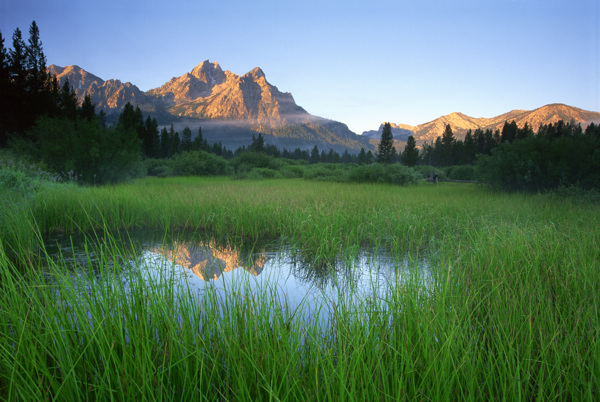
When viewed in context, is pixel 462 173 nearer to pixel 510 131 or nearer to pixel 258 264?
pixel 510 131

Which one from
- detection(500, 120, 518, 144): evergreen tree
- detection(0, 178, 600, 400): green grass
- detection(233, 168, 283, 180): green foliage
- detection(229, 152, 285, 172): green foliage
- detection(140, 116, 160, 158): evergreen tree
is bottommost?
detection(0, 178, 600, 400): green grass

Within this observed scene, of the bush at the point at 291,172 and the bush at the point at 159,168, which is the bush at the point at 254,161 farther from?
the bush at the point at 159,168

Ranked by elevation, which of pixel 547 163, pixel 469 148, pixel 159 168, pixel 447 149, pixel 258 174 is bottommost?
pixel 258 174

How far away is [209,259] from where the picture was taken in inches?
184

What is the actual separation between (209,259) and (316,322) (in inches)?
124

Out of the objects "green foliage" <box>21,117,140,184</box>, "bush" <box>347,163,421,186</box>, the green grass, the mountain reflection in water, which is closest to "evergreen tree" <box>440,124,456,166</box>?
"bush" <box>347,163,421,186</box>

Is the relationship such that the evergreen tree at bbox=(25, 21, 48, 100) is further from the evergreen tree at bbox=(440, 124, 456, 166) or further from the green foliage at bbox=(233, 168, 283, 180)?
the evergreen tree at bbox=(440, 124, 456, 166)

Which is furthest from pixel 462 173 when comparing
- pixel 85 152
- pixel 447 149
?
pixel 447 149

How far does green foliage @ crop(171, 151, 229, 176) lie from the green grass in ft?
48.7

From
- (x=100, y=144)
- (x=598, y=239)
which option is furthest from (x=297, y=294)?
(x=100, y=144)

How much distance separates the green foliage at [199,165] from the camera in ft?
72.1

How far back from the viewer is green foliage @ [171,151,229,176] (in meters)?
22.0

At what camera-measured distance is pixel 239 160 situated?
26.9 metres

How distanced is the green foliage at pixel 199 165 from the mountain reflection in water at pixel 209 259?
17409 millimetres
